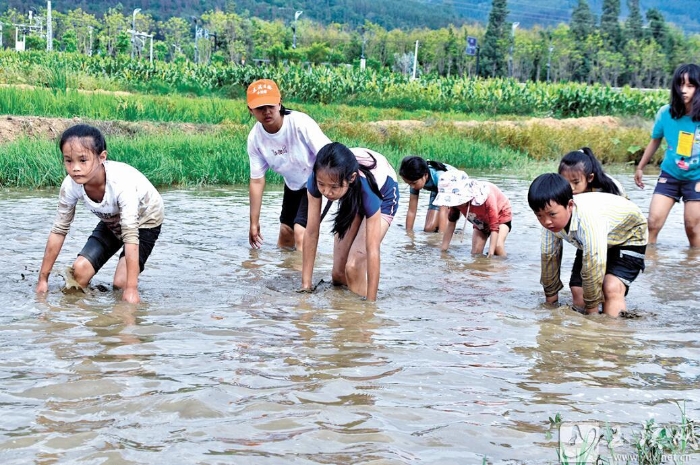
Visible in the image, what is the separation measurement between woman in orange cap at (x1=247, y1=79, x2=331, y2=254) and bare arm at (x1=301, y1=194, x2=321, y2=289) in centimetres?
113

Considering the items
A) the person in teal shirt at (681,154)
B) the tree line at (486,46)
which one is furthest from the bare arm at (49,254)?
the tree line at (486,46)

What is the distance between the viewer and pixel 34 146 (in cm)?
1019

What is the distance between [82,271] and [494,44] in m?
91.8

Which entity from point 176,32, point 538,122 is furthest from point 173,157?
point 176,32

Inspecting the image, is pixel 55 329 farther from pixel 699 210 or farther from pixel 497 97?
pixel 497 97

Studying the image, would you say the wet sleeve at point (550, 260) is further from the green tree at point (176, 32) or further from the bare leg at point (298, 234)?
the green tree at point (176, 32)

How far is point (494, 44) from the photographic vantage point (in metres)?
92.4

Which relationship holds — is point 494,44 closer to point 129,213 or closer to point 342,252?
point 342,252

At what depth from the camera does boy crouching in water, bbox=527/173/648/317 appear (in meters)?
4.13

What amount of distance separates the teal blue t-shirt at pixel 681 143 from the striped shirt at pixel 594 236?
2.10m

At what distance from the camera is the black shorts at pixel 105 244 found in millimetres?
4840

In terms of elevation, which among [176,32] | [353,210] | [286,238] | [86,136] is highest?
[176,32]

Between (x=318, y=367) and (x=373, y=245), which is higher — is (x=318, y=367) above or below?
below

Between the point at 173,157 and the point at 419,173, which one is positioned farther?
the point at 173,157
